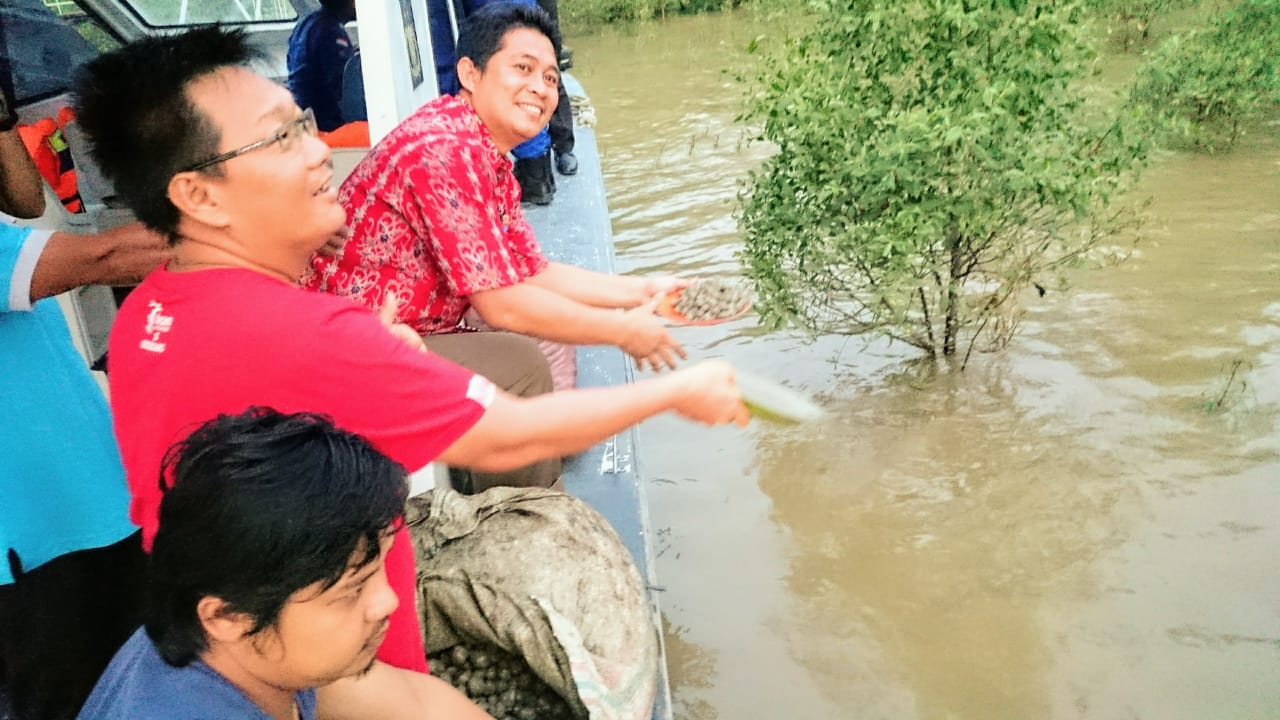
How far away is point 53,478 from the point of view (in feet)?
5.60

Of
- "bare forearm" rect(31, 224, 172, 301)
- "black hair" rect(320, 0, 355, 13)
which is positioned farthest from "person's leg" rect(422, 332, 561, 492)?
"black hair" rect(320, 0, 355, 13)

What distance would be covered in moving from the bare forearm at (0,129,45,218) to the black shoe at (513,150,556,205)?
3207 millimetres

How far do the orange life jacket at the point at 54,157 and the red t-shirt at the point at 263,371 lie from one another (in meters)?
1.46

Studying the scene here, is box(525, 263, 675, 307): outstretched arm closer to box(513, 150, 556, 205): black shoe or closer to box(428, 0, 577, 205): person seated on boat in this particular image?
box(428, 0, 577, 205): person seated on boat

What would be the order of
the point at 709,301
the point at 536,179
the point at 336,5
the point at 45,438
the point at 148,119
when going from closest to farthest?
1. the point at 148,119
2. the point at 45,438
3. the point at 709,301
4. the point at 336,5
5. the point at 536,179

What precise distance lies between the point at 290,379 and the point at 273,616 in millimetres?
335

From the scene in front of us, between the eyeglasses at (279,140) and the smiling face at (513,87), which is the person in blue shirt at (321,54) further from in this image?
the eyeglasses at (279,140)

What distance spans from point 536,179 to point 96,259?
355cm

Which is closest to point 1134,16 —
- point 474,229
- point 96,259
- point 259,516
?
point 474,229

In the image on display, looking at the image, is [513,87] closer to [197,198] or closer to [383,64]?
[383,64]

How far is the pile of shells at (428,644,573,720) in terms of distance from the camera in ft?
6.54

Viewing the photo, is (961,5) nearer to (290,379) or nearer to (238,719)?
(290,379)

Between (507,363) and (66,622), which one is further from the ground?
(507,363)

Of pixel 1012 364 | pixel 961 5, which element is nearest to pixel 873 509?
pixel 1012 364
